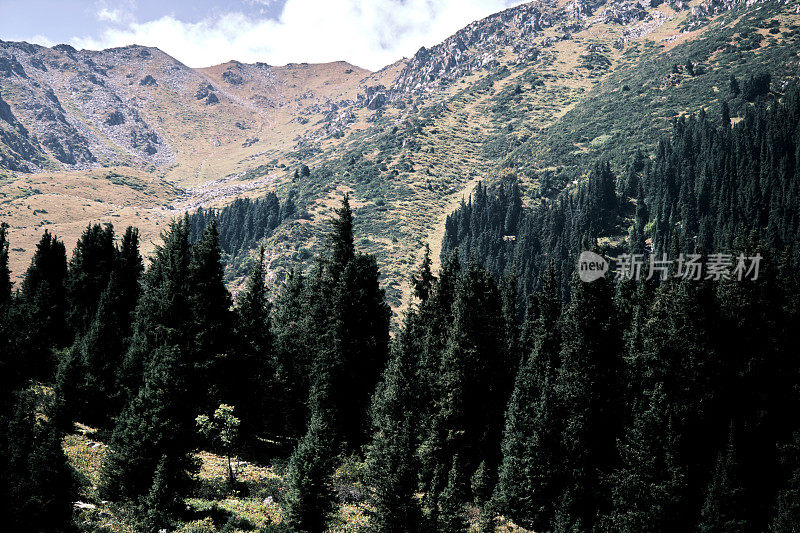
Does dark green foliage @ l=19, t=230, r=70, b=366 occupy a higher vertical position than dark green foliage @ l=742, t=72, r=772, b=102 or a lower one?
lower

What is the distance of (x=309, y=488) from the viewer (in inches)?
973

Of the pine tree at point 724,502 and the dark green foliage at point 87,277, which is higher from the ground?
Result: the dark green foliage at point 87,277

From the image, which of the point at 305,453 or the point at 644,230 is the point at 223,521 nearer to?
the point at 305,453

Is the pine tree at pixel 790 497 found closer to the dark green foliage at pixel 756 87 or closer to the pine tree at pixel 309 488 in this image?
the pine tree at pixel 309 488

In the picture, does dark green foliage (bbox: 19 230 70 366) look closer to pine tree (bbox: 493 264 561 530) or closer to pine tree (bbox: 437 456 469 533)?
pine tree (bbox: 437 456 469 533)

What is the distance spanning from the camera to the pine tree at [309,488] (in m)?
24.5

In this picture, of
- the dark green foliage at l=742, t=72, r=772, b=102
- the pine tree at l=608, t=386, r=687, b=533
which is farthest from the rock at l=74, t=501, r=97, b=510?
the dark green foliage at l=742, t=72, r=772, b=102

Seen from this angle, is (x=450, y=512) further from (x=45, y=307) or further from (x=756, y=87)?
(x=756, y=87)

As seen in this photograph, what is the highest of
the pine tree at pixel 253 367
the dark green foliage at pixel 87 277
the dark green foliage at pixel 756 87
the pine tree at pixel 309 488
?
the dark green foliage at pixel 756 87

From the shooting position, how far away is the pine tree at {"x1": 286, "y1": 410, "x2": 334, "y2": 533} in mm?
Result: 24484

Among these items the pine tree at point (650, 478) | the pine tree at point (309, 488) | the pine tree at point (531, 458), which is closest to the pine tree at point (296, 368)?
the pine tree at point (531, 458)

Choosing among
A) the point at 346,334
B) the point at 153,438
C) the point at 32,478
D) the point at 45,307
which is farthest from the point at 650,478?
the point at 45,307

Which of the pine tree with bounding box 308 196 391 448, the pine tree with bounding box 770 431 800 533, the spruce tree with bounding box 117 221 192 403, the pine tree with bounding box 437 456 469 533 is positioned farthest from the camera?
the pine tree with bounding box 308 196 391 448

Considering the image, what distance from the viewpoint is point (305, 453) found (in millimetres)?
25094
